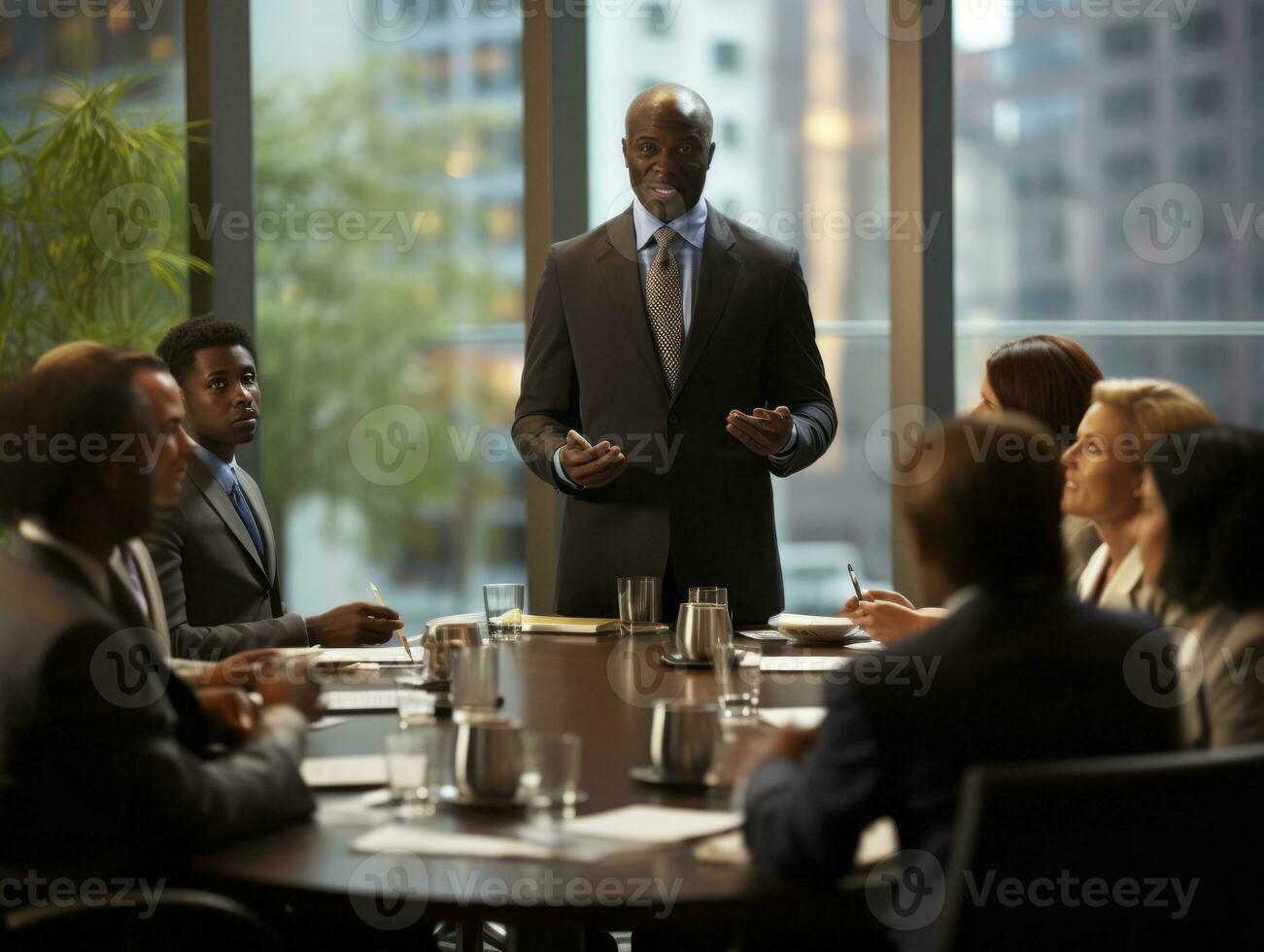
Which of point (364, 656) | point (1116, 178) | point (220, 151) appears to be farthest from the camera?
point (1116, 178)

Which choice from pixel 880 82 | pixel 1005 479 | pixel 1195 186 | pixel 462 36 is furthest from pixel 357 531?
pixel 1005 479

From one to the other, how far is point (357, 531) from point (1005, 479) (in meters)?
4.05

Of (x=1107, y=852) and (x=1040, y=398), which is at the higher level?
(x=1040, y=398)

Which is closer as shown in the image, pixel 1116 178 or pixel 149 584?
pixel 149 584

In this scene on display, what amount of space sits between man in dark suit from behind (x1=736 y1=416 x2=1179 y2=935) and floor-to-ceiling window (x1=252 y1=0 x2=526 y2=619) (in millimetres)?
3654
